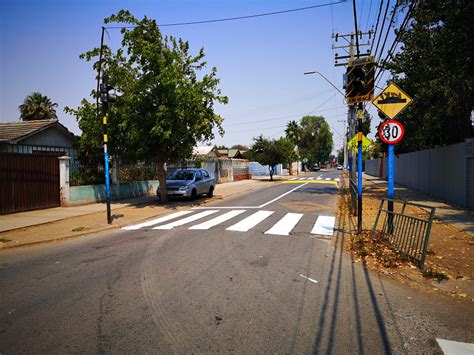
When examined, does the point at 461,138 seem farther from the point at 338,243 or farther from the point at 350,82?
the point at 338,243

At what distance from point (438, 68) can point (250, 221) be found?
1104 cm

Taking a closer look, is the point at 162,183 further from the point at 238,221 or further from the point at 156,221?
the point at 238,221

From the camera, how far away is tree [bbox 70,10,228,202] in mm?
13664

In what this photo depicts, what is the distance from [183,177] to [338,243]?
12016mm

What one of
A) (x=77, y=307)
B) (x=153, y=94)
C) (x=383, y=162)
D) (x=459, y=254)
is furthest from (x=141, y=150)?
(x=383, y=162)

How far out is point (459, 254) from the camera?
6746 mm

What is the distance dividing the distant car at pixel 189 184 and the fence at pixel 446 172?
1237 centimetres

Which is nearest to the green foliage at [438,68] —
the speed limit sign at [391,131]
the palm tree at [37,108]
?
the speed limit sign at [391,131]

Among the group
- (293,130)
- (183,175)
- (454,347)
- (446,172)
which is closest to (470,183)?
(446,172)

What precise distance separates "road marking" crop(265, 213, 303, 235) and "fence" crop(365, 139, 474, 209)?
685 cm

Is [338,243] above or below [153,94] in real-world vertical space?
below

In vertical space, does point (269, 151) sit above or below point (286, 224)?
above

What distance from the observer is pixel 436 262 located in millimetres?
6234

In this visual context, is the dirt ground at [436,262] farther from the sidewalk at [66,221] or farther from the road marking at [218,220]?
the sidewalk at [66,221]
